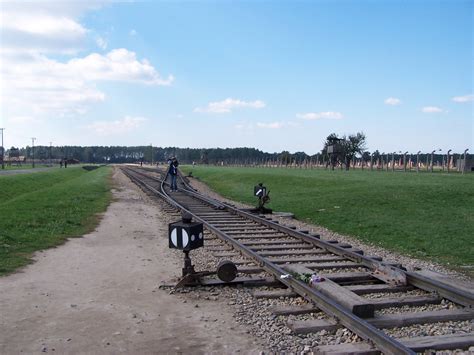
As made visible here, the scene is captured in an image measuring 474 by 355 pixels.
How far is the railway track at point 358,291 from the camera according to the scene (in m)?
4.97

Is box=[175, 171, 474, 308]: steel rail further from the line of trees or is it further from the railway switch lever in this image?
the line of trees

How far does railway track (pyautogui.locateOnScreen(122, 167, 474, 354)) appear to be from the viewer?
16.3 ft

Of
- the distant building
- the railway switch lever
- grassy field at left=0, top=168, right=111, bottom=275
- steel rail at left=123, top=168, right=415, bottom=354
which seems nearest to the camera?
steel rail at left=123, top=168, right=415, bottom=354

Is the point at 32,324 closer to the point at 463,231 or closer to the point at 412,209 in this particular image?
the point at 463,231

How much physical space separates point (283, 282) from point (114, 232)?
22.7ft

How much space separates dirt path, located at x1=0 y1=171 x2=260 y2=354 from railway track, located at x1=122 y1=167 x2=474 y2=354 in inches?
37.5

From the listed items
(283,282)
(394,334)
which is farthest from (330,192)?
(394,334)

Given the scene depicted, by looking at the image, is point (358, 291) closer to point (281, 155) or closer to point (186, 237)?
point (186, 237)

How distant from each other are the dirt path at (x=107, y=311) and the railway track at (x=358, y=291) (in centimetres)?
95

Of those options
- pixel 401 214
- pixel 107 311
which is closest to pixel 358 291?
pixel 107 311

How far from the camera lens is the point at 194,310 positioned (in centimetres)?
621

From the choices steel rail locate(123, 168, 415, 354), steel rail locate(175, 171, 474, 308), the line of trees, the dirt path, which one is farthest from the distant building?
steel rail locate(123, 168, 415, 354)

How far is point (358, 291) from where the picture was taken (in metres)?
6.87

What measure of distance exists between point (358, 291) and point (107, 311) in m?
3.31
